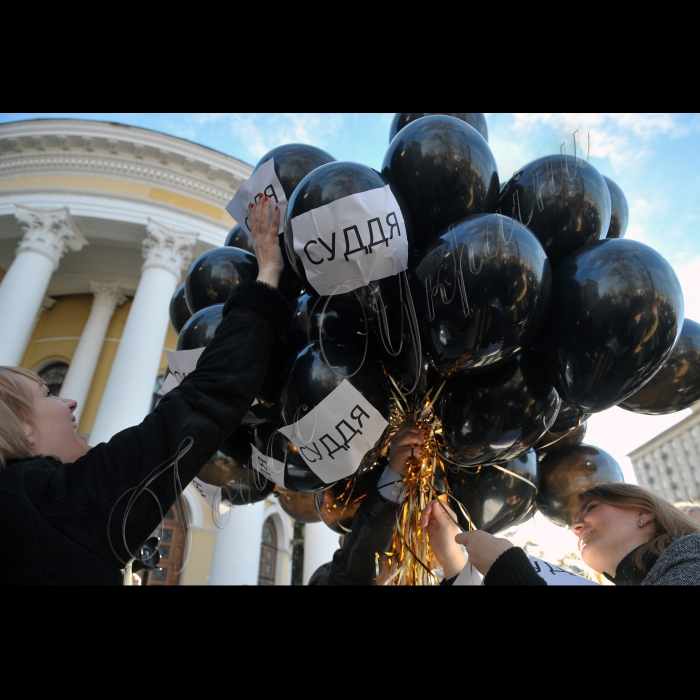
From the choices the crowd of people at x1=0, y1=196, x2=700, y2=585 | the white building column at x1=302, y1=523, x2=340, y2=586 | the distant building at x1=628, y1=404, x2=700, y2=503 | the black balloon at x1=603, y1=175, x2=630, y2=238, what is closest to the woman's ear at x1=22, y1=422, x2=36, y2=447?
the crowd of people at x1=0, y1=196, x2=700, y2=585

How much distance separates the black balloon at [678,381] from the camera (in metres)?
1.83

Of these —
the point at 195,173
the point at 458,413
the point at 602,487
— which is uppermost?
the point at 195,173

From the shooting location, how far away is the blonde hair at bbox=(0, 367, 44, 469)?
1068 millimetres

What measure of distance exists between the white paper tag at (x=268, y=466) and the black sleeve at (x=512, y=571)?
83 cm

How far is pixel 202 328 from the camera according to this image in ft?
6.05

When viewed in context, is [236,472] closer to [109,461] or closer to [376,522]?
[376,522]

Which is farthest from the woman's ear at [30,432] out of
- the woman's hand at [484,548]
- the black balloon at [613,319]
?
the black balloon at [613,319]
